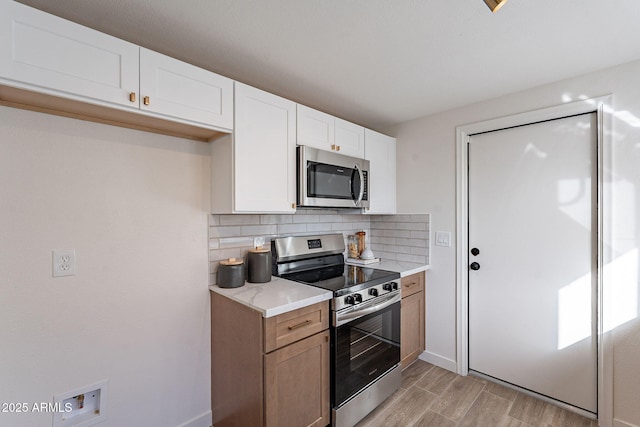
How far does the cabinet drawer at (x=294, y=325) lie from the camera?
1550 mm

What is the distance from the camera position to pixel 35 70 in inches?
44.9

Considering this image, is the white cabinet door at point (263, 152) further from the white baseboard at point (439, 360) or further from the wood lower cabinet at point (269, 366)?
the white baseboard at point (439, 360)

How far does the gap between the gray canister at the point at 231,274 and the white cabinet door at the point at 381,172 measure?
1289 millimetres

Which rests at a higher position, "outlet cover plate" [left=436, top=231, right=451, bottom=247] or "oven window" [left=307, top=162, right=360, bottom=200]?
"oven window" [left=307, top=162, right=360, bottom=200]

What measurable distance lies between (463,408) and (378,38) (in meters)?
2.54

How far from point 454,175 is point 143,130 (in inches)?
95.6

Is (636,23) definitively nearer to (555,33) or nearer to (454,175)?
(555,33)

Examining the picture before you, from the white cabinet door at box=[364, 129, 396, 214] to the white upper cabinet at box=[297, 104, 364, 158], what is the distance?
159 millimetres

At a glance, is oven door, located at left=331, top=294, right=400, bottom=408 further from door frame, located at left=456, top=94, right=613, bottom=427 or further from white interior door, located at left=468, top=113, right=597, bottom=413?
door frame, located at left=456, top=94, right=613, bottom=427

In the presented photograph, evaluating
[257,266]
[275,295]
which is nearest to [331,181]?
[257,266]

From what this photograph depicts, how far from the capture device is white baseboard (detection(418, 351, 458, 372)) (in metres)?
2.65

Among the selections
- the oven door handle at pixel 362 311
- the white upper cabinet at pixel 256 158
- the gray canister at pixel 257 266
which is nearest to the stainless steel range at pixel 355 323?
the oven door handle at pixel 362 311

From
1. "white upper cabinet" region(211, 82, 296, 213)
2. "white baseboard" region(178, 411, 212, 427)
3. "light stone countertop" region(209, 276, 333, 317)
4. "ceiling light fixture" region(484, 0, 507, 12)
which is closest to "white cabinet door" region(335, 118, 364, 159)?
"white upper cabinet" region(211, 82, 296, 213)

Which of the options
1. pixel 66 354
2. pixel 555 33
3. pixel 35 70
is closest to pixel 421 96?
pixel 555 33
